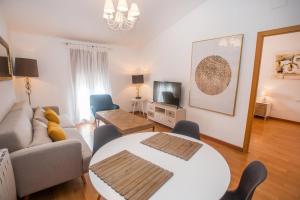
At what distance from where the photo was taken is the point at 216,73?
3.03 meters

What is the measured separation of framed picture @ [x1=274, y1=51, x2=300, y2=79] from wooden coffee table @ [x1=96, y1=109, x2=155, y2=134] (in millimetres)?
4376

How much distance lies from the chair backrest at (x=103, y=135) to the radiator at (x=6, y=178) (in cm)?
74

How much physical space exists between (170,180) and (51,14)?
Result: 352 cm

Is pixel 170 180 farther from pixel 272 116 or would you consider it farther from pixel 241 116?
pixel 272 116

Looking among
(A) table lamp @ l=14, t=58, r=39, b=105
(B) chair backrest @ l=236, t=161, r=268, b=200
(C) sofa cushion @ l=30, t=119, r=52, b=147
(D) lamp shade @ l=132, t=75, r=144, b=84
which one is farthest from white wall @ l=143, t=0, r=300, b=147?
(A) table lamp @ l=14, t=58, r=39, b=105

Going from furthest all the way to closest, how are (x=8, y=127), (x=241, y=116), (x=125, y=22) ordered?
(x=241, y=116), (x=125, y=22), (x=8, y=127)

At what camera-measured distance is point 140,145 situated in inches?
61.6

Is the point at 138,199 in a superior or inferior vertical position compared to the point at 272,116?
superior

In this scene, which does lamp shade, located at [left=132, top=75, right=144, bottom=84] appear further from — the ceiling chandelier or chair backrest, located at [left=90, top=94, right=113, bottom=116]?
the ceiling chandelier

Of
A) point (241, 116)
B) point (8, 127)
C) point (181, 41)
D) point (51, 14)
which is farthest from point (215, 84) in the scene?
point (51, 14)

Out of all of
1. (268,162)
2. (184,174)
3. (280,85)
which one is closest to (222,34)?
(268,162)

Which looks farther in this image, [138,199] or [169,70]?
[169,70]

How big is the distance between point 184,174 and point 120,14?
201cm

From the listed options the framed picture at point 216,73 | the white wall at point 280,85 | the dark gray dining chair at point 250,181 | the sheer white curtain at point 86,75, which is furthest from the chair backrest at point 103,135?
the white wall at point 280,85
